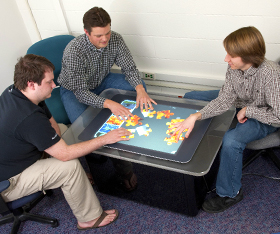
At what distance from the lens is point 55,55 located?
273cm

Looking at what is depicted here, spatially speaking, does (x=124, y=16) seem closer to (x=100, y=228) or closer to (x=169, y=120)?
(x=169, y=120)

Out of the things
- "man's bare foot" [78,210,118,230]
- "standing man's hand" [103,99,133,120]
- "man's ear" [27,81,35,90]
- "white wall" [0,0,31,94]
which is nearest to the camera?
"man's ear" [27,81,35,90]

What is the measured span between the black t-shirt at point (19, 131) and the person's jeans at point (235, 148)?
1107 mm

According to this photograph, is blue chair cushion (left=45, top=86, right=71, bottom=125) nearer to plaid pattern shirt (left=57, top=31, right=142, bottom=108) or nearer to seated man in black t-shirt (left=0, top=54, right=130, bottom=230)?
plaid pattern shirt (left=57, top=31, right=142, bottom=108)

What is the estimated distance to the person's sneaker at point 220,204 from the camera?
2037 millimetres

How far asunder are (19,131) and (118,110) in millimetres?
694

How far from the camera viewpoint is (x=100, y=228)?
2109 millimetres

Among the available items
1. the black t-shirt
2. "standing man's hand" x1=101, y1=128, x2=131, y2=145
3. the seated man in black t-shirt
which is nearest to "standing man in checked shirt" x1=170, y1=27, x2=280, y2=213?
"standing man's hand" x1=101, y1=128, x2=131, y2=145

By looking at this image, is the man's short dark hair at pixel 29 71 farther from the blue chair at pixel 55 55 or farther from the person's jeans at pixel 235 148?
the person's jeans at pixel 235 148

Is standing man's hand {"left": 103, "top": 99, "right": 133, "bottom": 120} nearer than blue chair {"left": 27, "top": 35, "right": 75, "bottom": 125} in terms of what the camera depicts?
Yes

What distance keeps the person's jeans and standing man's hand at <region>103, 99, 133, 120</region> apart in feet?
2.29

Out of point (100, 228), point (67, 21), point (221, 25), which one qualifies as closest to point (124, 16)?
point (67, 21)

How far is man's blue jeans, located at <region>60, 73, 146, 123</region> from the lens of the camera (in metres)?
2.34

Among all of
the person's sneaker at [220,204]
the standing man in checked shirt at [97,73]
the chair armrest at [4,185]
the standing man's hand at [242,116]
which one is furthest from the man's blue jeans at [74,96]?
the person's sneaker at [220,204]
